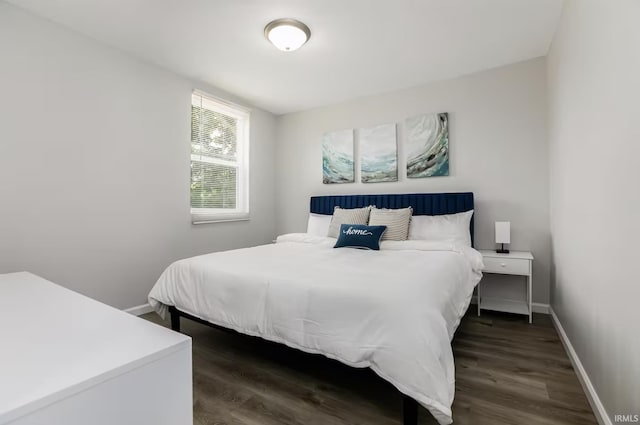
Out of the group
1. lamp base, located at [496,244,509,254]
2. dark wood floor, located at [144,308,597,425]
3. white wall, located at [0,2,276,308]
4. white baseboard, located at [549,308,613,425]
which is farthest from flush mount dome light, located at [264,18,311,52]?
white baseboard, located at [549,308,613,425]

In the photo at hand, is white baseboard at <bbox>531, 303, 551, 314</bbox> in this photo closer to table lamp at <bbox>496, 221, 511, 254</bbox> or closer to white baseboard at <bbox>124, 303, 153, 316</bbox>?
table lamp at <bbox>496, 221, 511, 254</bbox>

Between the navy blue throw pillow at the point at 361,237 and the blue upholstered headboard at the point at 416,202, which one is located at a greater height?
the blue upholstered headboard at the point at 416,202

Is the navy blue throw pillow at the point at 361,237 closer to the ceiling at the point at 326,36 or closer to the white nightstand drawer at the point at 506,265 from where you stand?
the white nightstand drawer at the point at 506,265

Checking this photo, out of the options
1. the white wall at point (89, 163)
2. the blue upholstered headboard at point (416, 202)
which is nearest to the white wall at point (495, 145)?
the blue upholstered headboard at point (416, 202)

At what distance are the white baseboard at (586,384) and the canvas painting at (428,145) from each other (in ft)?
6.30

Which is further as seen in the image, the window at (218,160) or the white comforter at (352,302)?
the window at (218,160)

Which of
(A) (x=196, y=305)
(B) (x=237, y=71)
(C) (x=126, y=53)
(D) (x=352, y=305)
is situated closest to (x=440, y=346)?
(D) (x=352, y=305)

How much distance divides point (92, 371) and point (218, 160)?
3.54m

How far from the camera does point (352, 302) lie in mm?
1559

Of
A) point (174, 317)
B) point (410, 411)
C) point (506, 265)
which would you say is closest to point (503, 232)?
point (506, 265)

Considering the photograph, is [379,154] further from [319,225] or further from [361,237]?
[361,237]

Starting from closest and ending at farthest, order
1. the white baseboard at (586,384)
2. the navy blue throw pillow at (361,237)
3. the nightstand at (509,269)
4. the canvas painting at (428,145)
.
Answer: the white baseboard at (586,384) < the nightstand at (509,269) < the navy blue throw pillow at (361,237) < the canvas painting at (428,145)

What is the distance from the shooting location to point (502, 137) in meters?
3.28

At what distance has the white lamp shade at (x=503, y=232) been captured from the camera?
3.03 m
